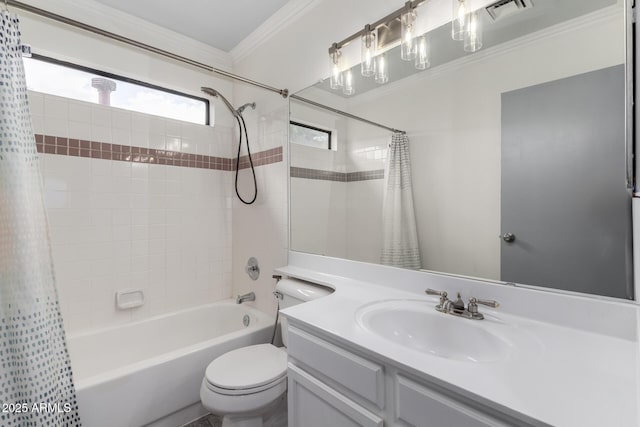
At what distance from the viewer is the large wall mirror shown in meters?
0.88

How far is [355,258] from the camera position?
61.4 inches

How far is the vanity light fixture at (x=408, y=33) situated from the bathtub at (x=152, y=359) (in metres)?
1.77

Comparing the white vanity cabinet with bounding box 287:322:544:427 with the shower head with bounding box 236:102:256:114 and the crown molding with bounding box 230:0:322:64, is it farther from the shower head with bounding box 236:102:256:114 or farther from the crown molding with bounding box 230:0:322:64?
the crown molding with bounding box 230:0:322:64

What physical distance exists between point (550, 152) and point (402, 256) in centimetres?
69

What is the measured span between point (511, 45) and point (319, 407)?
4.77 ft

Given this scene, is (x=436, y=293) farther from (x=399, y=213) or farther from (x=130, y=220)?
(x=130, y=220)

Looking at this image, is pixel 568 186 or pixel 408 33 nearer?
pixel 568 186

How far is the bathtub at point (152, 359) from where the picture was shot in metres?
1.34

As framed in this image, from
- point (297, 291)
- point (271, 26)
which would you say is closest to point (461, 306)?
point (297, 291)

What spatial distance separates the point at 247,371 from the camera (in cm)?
139

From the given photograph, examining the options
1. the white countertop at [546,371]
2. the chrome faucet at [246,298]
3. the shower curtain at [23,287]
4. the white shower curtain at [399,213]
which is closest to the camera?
the white countertop at [546,371]

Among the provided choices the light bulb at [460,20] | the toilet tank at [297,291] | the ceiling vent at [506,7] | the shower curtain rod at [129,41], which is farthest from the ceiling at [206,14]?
the toilet tank at [297,291]

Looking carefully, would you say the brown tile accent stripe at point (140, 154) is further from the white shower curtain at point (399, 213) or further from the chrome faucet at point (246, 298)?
the chrome faucet at point (246, 298)

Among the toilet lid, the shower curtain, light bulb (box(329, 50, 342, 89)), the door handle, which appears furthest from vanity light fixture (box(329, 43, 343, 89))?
the toilet lid
